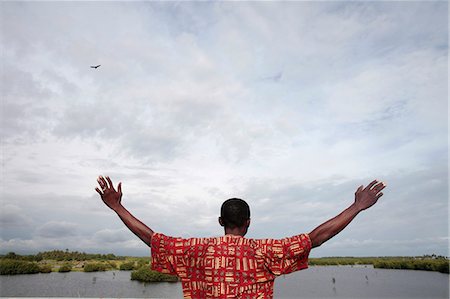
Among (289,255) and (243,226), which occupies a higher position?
(243,226)

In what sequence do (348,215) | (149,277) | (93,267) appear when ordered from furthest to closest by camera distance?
(93,267) → (149,277) → (348,215)

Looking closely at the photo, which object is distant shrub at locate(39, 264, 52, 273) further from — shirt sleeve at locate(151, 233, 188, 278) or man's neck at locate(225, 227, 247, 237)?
man's neck at locate(225, 227, 247, 237)

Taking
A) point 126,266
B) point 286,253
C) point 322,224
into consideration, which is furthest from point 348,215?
point 126,266

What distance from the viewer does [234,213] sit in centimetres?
202

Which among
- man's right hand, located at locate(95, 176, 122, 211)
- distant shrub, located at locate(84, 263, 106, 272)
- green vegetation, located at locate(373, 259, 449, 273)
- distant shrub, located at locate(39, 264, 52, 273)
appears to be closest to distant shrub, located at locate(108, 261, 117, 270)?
distant shrub, located at locate(84, 263, 106, 272)

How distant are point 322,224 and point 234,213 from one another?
452 millimetres

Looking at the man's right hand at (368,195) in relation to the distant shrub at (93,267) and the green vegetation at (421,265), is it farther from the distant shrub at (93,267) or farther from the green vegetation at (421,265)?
the green vegetation at (421,265)

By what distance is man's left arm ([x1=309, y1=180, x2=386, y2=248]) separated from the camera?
2023 mm

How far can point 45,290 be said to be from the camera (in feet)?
160

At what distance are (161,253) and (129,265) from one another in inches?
3660

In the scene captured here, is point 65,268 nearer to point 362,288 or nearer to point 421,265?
point 362,288

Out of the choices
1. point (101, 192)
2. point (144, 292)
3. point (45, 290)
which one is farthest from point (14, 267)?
point (101, 192)

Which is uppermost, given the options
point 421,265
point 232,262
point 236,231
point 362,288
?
point 236,231

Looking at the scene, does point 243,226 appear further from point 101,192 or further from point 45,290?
point 45,290
